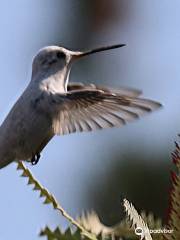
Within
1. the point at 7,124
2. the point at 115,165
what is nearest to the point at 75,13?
the point at 115,165

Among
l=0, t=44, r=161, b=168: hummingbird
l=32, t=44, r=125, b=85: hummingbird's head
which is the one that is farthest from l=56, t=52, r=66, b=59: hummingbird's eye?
l=0, t=44, r=161, b=168: hummingbird

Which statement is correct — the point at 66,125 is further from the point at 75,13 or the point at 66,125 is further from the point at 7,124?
the point at 75,13

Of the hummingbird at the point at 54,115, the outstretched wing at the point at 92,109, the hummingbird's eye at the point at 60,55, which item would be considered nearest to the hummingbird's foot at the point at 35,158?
the hummingbird at the point at 54,115

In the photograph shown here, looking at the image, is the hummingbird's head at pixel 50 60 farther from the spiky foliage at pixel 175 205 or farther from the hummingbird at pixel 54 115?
the spiky foliage at pixel 175 205

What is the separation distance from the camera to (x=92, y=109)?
446 cm

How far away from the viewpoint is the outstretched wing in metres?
4.23

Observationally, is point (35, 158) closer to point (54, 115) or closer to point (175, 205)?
point (54, 115)

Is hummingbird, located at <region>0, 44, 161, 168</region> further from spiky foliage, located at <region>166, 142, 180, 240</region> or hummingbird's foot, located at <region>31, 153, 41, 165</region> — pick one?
spiky foliage, located at <region>166, 142, 180, 240</region>

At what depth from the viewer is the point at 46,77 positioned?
15.1ft

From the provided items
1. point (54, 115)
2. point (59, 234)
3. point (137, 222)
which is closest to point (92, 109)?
point (54, 115)

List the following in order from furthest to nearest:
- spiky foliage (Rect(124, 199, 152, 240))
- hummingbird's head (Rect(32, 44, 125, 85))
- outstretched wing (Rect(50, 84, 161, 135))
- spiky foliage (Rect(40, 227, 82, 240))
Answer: hummingbird's head (Rect(32, 44, 125, 85)), outstretched wing (Rect(50, 84, 161, 135)), spiky foliage (Rect(40, 227, 82, 240)), spiky foliage (Rect(124, 199, 152, 240))

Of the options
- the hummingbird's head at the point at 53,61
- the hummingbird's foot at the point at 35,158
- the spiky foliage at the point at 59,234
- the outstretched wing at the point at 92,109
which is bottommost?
the hummingbird's foot at the point at 35,158

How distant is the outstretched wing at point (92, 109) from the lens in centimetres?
423

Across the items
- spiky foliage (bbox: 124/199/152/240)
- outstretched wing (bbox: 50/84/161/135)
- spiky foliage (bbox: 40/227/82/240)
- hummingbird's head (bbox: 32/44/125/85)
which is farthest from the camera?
hummingbird's head (bbox: 32/44/125/85)
